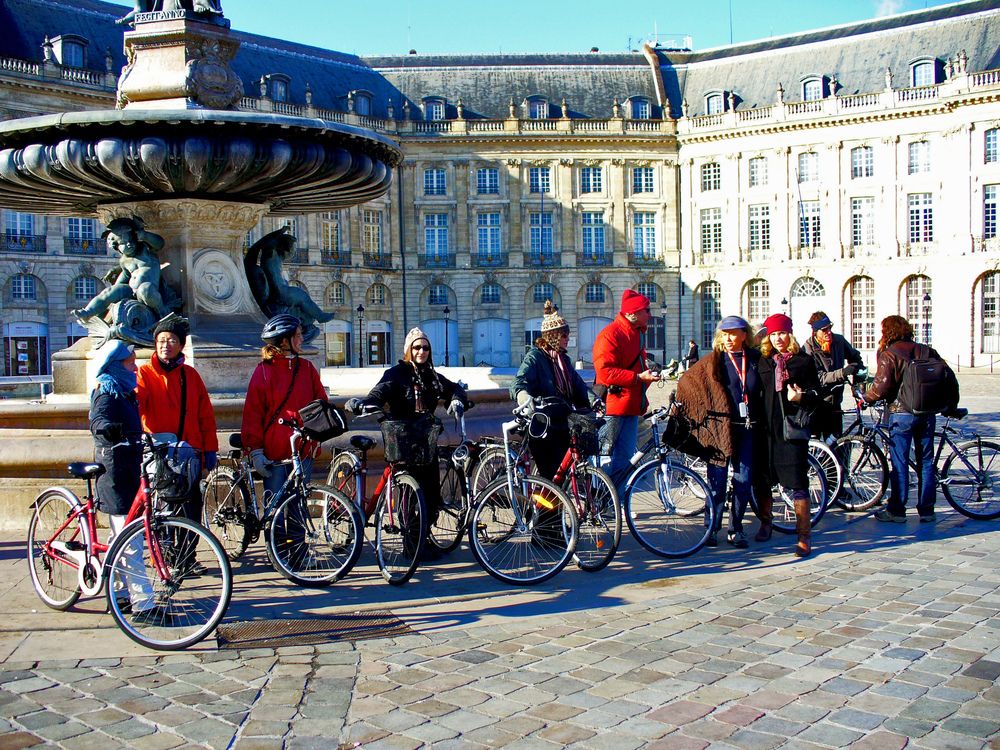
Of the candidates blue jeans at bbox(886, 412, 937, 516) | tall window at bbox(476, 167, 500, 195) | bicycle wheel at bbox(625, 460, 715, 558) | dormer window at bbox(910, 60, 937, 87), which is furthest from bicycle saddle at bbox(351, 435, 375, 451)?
tall window at bbox(476, 167, 500, 195)

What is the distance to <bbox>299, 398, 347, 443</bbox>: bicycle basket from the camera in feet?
22.1

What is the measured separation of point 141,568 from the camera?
18.8ft

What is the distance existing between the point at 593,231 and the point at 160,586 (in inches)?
2136

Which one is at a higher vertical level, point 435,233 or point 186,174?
point 435,233

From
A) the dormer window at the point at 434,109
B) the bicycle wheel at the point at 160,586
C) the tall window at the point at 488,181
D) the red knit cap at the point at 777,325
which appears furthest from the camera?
the tall window at the point at 488,181

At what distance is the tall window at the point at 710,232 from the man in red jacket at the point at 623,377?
166ft

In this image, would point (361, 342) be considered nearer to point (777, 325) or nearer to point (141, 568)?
point (777, 325)

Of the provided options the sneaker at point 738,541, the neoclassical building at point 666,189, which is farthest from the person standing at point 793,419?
the neoclassical building at point 666,189

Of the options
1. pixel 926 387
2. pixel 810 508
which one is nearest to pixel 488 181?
pixel 926 387

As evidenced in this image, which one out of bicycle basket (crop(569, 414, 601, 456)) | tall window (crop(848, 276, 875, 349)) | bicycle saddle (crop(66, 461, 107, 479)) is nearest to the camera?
bicycle saddle (crop(66, 461, 107, 479))

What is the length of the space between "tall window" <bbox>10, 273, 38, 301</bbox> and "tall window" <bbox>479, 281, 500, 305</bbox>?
23000 mm

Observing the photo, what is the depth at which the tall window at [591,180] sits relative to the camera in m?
58.5

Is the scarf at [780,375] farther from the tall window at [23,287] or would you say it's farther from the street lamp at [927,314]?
the street lamp at [927,314]

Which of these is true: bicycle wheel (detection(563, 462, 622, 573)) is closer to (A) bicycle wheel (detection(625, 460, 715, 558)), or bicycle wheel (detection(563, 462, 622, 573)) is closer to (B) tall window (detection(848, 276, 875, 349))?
(A) bicycle wheel (detection(625, 460, 715, 558))
